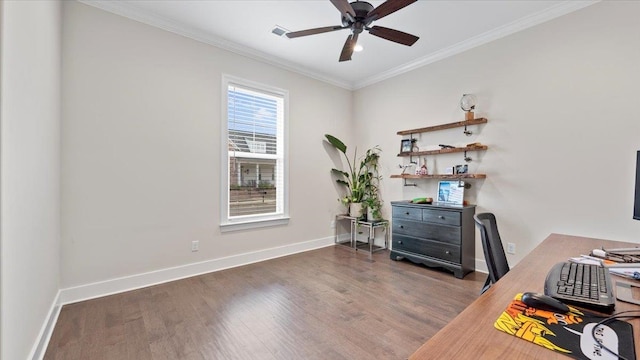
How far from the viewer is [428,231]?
3445 mm

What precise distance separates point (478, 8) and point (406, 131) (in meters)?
1.68

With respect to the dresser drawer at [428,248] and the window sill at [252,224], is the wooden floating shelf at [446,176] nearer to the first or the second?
the dresser drawer at [428,248]

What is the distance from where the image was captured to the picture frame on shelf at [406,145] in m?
4.04

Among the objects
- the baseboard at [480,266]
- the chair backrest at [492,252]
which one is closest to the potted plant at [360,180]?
the baseboard at [480,266]

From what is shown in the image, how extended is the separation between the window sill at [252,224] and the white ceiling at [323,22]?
7.49 ft

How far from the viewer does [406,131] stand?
13.3 feet

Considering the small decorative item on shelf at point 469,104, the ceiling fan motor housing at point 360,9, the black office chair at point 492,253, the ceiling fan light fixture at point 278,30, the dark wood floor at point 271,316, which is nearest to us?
the black office chair at point 492,253

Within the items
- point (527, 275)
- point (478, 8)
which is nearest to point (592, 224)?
point (527, 275)

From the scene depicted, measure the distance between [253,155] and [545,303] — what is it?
345 cm

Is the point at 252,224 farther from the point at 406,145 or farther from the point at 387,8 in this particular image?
the point at 387,8

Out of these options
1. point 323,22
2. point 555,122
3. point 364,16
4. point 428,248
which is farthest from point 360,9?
point 428,248

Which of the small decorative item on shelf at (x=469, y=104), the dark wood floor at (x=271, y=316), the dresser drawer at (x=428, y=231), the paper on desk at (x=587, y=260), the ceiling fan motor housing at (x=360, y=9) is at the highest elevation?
the ceiling fan motor housing at (x=360, y=9)

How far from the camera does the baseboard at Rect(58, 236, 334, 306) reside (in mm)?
2552

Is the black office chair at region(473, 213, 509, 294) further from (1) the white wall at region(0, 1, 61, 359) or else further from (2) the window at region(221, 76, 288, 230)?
(2) the window at region(221, 76, 288, 230)
